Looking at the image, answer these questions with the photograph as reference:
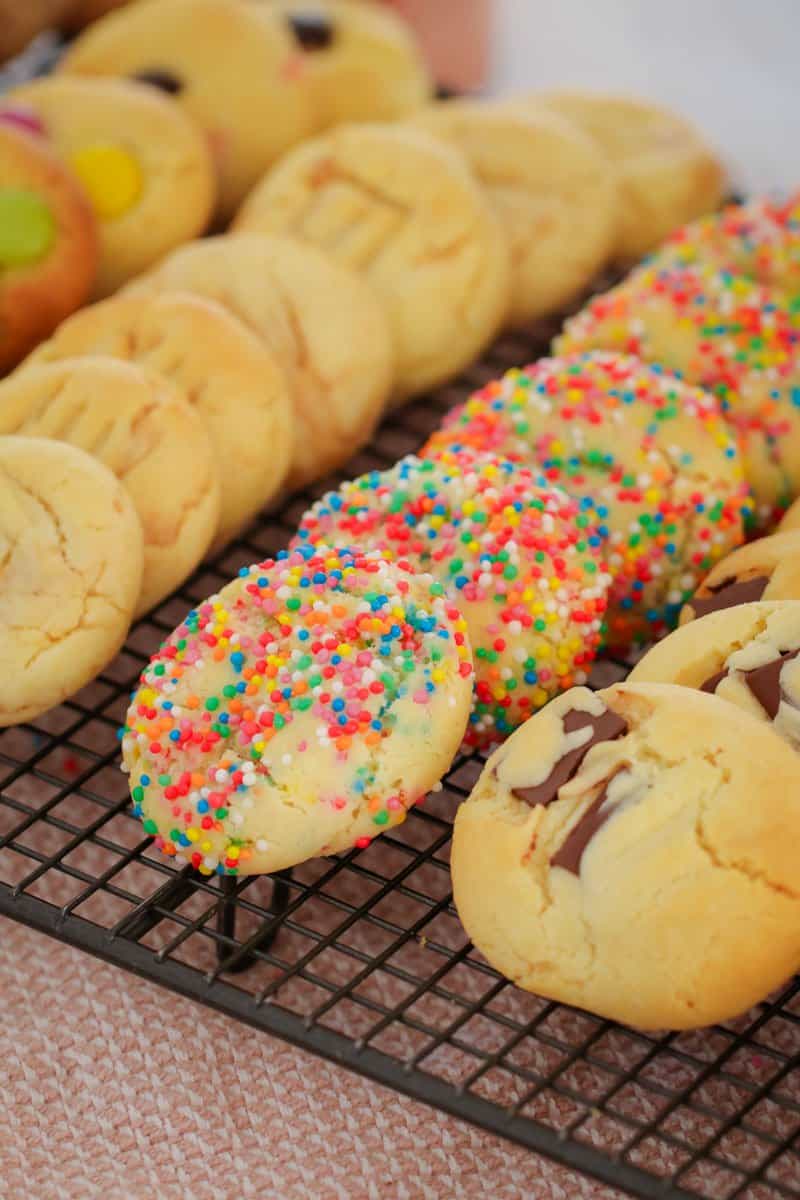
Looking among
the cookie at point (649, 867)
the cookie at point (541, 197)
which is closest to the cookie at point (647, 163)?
the cookie at point (541, 197)

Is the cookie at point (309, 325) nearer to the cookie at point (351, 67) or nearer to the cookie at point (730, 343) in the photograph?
the cookie at point (730, 343)

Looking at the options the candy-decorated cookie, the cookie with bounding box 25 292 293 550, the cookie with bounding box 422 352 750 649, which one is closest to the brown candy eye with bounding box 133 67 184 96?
the cookie with bounding box 25 292 293 550

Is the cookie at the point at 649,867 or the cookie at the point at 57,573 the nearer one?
the cookie at the point at 649,867

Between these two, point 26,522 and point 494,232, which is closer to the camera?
point 26,522

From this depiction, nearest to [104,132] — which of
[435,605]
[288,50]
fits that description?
[288,50]

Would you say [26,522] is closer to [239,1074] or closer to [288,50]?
[239,1074]

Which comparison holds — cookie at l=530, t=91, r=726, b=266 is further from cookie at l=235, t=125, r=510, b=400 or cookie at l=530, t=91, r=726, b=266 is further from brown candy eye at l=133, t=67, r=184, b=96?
brown candy eye at l=133, t=67, r=184, b=96
